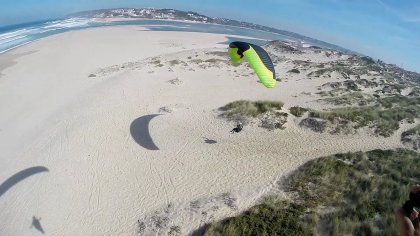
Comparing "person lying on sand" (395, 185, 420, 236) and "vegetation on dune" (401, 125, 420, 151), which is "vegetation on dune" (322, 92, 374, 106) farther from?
"person lying on sand" (395, 185, 420, 236)

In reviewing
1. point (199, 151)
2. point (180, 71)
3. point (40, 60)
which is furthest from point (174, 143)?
point (40, 60)

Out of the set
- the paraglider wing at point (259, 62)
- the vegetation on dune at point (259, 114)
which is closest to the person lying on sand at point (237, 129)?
the vegetation on dune at point (259, 114)

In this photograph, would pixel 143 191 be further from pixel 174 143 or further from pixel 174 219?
pixel 174 143

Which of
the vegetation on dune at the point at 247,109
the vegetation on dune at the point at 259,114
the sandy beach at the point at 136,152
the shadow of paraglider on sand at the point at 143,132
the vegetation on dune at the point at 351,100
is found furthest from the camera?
the vegetation on dune at the point at 351,100

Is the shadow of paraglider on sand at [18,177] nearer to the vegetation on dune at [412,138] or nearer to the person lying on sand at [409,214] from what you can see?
the person lying on sand at [409,214]

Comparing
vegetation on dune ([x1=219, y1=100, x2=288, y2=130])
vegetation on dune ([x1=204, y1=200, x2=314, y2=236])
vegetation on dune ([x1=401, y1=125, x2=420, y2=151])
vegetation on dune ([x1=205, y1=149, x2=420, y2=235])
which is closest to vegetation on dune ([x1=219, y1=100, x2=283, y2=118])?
vegetation on dune ([x1=219, y1=100, x2=288, y2=130])

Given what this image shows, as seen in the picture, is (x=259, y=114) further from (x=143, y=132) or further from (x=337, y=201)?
(x=337, y=201)

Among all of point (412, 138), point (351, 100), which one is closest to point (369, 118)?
point (412, 138)
